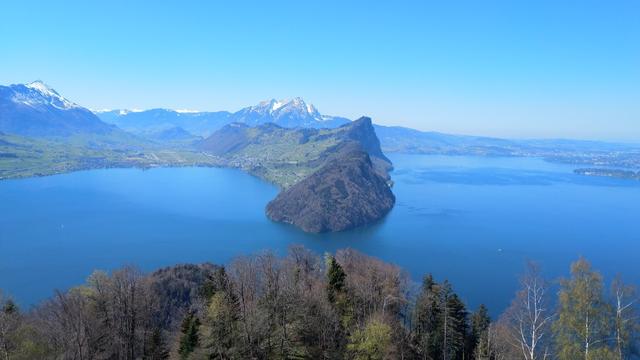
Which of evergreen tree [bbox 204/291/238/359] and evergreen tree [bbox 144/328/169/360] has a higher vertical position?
evergreen tree [bbox 204/291/238/359]

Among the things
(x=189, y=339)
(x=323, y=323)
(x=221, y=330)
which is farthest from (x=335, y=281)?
(x=189, y=339)

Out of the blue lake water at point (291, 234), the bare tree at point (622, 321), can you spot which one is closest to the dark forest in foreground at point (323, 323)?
the bare tree at point (622, 321)

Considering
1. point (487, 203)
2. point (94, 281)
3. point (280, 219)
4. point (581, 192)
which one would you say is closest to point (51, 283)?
point (94, 281)

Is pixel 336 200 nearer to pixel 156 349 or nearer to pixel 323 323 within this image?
pixel 156 349

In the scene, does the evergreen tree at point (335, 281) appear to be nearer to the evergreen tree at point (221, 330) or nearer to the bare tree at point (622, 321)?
the evergreen tree at point (221, 330)

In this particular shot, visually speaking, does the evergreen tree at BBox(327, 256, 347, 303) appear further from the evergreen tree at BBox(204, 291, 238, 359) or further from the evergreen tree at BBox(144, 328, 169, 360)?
the evergreen tree at BBox(144, 328, 169, 360)

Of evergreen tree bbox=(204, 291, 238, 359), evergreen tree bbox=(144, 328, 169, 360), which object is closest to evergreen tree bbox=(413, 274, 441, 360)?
evergreen tree bbox=(204, 291, 238, 359)
